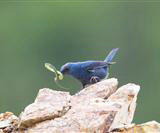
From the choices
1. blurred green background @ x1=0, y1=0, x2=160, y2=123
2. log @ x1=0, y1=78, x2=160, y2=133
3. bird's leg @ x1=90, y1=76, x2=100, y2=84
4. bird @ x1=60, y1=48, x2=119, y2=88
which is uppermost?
blurred green background @ x1=0, y1=0, x2=160, y2=123

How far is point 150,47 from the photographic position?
53.1m

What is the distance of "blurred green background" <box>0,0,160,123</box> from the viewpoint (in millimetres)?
44312

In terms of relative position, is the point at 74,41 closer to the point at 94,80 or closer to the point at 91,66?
the point at 91,66

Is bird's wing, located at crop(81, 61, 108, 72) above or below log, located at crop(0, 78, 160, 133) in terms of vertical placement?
above

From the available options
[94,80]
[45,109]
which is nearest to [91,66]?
[94,80]

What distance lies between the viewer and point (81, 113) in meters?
13.3

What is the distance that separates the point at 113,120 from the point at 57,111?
80 cm

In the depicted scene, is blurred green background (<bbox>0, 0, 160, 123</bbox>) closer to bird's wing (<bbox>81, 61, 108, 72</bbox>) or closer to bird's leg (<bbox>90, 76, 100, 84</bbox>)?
bird's wing (<bbox>81, 61, 108, 72</bbox>)

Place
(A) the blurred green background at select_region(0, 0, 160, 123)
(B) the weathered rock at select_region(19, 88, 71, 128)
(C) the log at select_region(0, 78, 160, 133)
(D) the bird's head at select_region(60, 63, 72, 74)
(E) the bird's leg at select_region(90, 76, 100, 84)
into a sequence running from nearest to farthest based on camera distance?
(C) the log at select_region(0, 78, 160, 133), (B) the weathered rock at select_region(19, 88, 71, 128), (E) the bird's leg at select_region(90, 76, 100, 84), (D) the bird's head at select_region(60, 63, 72, 74), (A) the blurred green background at select_region(0, 0, 160, 123)

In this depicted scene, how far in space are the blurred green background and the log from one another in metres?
25.6

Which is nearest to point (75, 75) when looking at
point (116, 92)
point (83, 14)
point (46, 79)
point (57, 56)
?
point (116, 92)

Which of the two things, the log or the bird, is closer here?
the log

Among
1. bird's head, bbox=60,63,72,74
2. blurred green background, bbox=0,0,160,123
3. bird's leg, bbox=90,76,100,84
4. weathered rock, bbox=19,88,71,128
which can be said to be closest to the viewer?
weathered rock, bbox=19,88,71,128

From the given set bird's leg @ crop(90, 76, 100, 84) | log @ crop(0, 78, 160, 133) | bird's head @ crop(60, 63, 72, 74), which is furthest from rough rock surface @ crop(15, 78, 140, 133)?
bird's head @ crop(60, 63, 72, 74)
